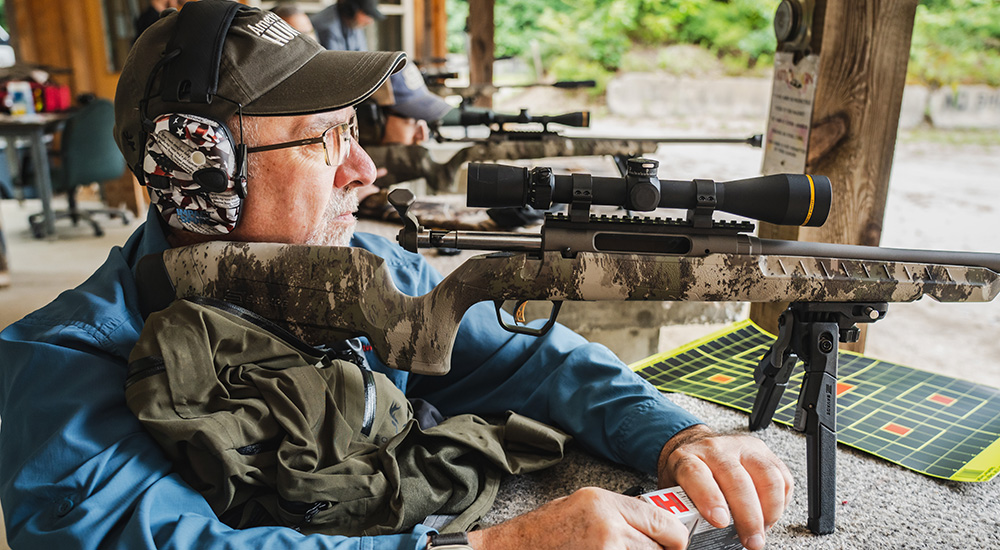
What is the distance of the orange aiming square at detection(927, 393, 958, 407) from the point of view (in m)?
1.77

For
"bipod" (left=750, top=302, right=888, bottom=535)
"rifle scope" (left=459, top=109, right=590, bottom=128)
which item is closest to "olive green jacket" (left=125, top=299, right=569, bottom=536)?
"bipod" (left=750, top=302, right=888, bottom=535)

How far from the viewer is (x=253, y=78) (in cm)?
122

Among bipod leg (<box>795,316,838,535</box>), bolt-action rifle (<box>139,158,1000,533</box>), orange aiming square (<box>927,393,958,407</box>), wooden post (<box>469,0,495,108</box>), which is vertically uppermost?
wooden post (<box>469,0,495,108</box>)

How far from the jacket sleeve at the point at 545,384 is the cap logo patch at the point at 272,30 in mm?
501

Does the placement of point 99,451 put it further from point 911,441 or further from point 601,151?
point 601,151

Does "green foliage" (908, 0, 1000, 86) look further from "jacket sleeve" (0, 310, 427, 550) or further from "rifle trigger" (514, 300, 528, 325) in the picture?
"jacket sleeve" (0, 310, 427, 550)

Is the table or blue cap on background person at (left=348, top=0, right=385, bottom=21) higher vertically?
blue cap on background person at (left=348, top=0, right=385, bottom=21)

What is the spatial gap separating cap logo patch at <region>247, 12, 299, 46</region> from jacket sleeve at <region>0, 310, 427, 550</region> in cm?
58

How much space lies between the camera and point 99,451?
951mm

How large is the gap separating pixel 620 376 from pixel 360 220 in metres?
2.17

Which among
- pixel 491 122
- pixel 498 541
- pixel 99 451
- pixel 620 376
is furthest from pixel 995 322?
pixel 99 451

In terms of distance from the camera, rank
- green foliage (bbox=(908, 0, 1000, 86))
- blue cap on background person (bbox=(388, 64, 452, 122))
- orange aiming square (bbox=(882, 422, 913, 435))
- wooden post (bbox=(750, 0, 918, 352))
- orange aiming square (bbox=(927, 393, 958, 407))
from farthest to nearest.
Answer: green foliage (bbox=(908, 0, 1000, 86)), blue cap on background person (bbox=(388, 64, 452, 122)), wooden post (bbox=(750, 0, 918, 352)), orange aiming square (bbox=(927, 393, 958, 407)), orange aiming square (bbox=(882, 422, 913, 435))

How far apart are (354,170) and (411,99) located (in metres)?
2.43

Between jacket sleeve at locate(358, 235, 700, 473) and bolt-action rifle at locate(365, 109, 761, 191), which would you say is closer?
jacket sleeve at locate(358, 235, 700, 473)
